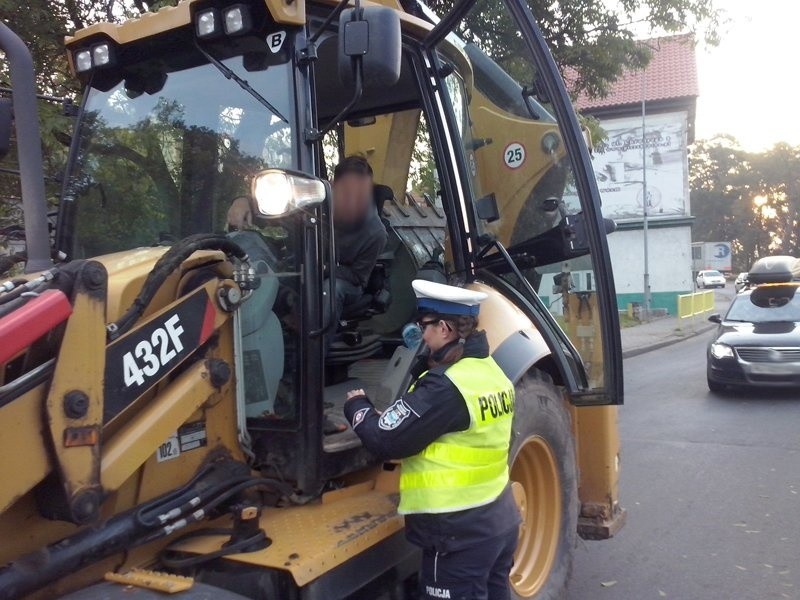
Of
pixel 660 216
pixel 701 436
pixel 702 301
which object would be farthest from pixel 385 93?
pixel 660 216

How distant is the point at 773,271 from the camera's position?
1236 centimetres

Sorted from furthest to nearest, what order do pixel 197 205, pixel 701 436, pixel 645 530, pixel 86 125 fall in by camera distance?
1. pixel 701 436
2. pixel 645 530
3. pixel 86 125
4. pixel 197 205

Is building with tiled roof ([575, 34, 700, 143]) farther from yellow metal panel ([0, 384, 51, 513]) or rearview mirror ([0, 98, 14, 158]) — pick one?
yellow metal panel ([0, 384, 51, 513])

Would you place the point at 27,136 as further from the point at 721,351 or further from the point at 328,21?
the point at 721,351

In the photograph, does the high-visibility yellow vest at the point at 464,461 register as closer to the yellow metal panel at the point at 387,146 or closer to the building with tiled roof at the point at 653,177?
the yellow metal panel at the point at 387,146

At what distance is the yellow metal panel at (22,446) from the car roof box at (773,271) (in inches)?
481

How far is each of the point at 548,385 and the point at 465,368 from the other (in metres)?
1.19

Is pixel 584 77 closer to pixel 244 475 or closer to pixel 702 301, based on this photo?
pixel 244 475

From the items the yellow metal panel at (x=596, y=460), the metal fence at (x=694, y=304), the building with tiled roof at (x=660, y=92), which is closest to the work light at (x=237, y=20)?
the yellow metal panel at (x=596, y=460)

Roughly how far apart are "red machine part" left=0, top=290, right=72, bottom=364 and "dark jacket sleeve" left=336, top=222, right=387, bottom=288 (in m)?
1.89

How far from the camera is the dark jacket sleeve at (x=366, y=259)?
3943 mm

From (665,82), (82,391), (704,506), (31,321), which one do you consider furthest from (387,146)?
(665,82)

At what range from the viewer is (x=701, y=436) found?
9055 mm

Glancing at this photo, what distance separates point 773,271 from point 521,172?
31.8 feet
